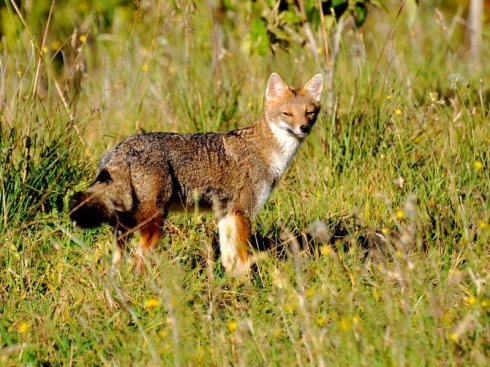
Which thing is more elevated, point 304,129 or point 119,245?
point 304,129

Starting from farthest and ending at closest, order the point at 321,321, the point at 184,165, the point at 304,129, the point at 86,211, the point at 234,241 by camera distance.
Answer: the point at 304,129 → the point at 184,165 → the point at 234,241 → the point at 86,211 → the point at 321,321

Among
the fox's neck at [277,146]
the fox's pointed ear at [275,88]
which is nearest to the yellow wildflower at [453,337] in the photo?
the fox's neck at [277,146]

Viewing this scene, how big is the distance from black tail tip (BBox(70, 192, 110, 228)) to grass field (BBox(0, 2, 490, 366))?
0.17 meters

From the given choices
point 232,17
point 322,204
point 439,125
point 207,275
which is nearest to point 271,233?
point 322,204

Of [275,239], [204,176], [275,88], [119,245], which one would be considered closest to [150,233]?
[119,245]

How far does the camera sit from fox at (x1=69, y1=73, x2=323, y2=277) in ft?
17.1

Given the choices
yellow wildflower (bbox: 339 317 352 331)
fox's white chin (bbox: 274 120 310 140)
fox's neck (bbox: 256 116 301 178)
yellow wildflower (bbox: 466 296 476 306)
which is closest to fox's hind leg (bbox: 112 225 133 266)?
fox's neck (bbox: 256 116 301 178)

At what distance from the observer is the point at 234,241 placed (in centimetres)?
523

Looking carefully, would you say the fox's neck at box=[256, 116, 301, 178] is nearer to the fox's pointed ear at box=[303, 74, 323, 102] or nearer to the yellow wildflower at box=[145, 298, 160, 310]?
the fox's pointed ear at box=[303, 74, 323, 102]

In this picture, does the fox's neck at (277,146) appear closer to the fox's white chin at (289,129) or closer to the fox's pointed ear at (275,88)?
the fox's white chin at (289,129)

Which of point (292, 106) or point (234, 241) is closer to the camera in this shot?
point (234, 241)

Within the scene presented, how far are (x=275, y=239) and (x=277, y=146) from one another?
28.5 inches

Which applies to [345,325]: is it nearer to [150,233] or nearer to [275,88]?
[150,233]

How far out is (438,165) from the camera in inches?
232
